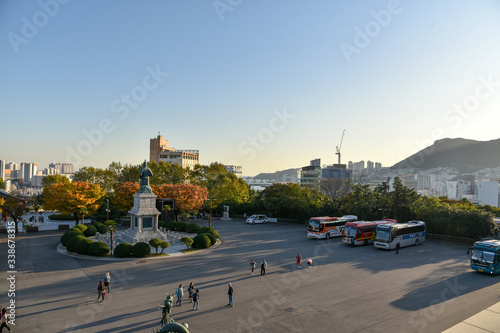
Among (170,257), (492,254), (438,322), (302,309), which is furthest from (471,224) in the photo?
(170,257)

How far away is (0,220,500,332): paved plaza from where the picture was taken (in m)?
15.3

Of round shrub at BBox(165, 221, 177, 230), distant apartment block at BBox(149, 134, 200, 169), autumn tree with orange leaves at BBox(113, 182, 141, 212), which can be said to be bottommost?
round shrub at BBox(165, 221, 177, 230)

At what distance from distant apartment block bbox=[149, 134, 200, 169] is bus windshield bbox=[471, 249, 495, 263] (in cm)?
14045

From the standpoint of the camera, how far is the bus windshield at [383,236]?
107 ft

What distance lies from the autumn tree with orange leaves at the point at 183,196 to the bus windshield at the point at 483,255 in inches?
1413

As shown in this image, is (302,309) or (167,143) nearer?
(302,309)

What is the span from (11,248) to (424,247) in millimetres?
42920

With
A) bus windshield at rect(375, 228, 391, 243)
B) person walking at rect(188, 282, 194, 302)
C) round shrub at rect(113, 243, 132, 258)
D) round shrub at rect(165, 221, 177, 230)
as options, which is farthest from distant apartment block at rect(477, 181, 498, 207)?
person walking at rect(188, 282, 194, 302)

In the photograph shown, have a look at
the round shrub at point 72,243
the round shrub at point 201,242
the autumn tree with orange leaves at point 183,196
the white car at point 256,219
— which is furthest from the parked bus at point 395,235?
the round shrub at point 72,243

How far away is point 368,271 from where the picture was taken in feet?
81.0

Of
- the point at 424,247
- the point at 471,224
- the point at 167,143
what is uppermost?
the point at 167,143

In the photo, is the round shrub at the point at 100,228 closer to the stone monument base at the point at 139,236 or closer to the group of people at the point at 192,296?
the stone monument base at the point at 139,236

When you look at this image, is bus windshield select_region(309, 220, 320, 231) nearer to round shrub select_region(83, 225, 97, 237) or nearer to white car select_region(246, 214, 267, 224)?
white car select_region(246, 214, 267, 224)

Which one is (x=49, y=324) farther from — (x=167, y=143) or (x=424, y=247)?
(x=167, y=143)
